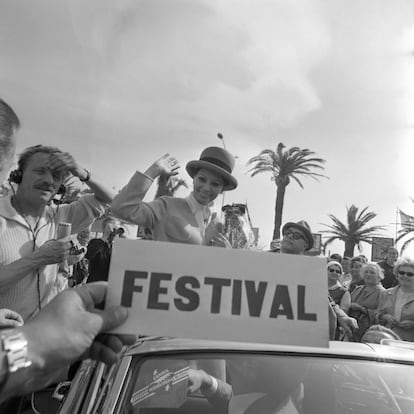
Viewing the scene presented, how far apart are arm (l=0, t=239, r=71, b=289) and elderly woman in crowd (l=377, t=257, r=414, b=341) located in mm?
3385

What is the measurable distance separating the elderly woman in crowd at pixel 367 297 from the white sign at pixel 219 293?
4.09 meters

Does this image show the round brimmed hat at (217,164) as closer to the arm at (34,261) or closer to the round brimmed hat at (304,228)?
the round brimmed hat at (304,228)

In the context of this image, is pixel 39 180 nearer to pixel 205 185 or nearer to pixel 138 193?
pixel 138 193

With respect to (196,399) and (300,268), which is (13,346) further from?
(196,399)

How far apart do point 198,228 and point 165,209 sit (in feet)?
0.76

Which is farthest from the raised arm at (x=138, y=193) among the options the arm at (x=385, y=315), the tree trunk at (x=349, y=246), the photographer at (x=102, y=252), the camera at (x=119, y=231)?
the tree trunk at (x=349, y=246)

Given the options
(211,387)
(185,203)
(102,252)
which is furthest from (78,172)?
(102,252)

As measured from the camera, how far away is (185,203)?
2.79m

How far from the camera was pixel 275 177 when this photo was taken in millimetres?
27500

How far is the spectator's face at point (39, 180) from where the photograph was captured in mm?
2473

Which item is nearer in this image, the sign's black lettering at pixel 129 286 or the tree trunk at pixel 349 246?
the sign's black lettering at pixel 129 286

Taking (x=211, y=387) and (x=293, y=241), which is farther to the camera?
(x=293, y=241)

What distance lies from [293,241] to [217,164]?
92 centimetres

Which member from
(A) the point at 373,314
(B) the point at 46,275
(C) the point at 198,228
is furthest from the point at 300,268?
(A) the point at 373,314
